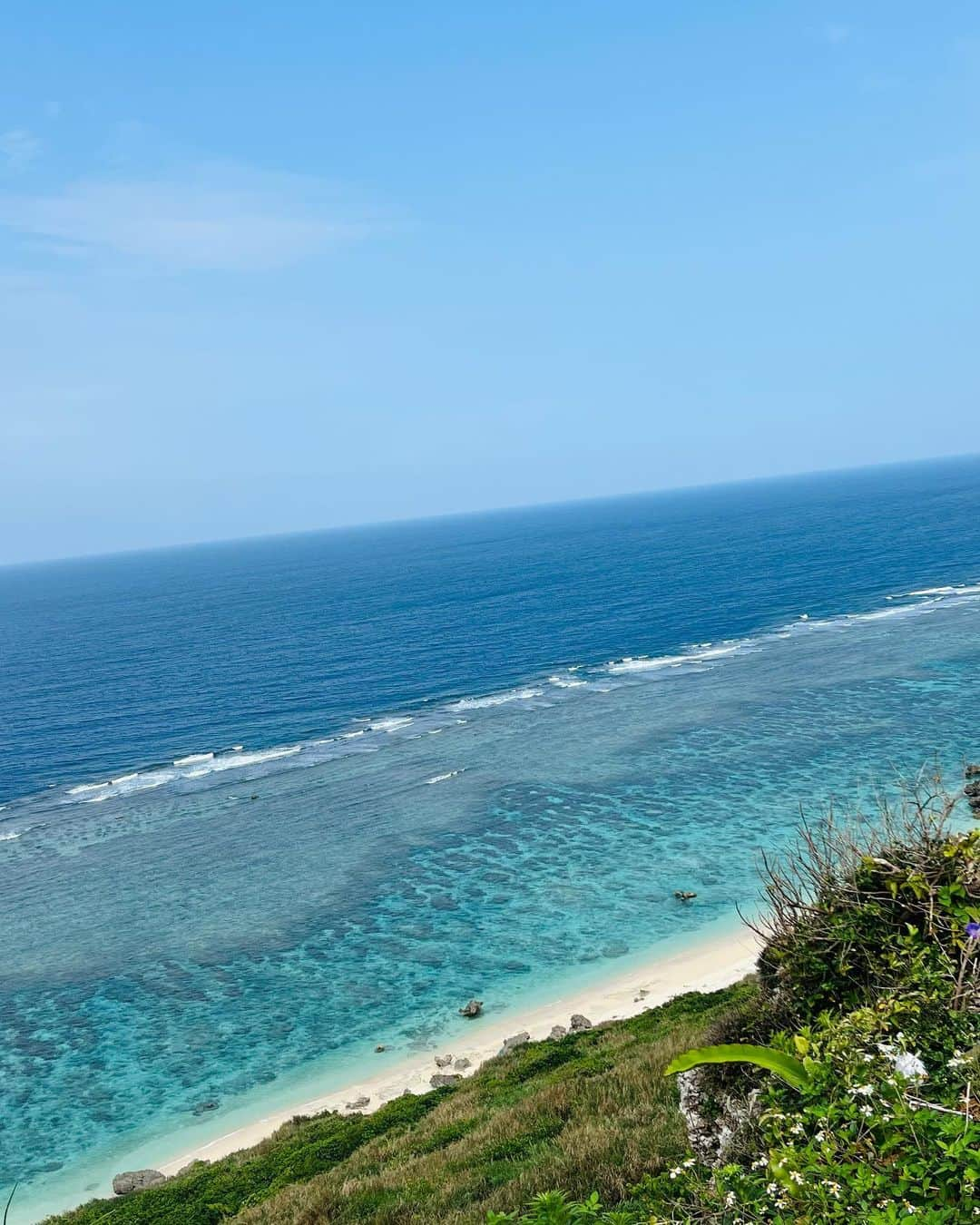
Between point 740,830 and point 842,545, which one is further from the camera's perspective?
point 842,545

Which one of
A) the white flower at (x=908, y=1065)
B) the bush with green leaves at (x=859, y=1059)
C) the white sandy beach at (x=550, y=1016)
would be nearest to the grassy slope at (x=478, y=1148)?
the bush with green leaves at (x=859, y=1059)

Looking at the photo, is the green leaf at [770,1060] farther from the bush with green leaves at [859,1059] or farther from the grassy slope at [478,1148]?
the grassy slope at [478,1148]

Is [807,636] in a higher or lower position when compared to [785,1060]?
lower

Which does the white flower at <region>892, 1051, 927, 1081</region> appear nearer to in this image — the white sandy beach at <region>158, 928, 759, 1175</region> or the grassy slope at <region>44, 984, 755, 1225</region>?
the grassy slope at <region>44, 984, 755, 1225</region>

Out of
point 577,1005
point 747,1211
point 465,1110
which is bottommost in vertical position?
point 577,1005

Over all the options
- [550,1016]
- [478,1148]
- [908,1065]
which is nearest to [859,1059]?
[908,1065]

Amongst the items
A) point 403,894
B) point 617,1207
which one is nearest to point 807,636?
point 403,894

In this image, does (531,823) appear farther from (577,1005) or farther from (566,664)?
(566,664)
